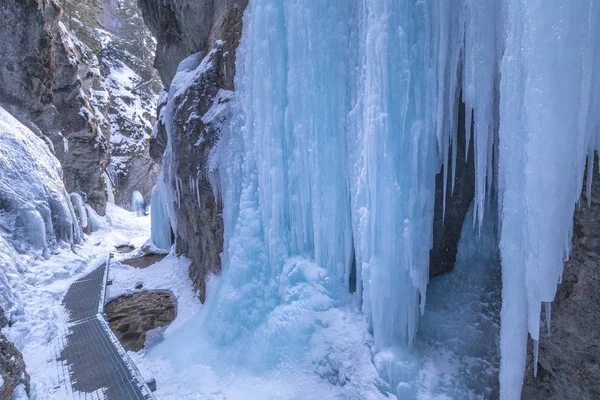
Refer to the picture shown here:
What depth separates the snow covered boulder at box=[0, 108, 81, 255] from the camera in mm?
7754

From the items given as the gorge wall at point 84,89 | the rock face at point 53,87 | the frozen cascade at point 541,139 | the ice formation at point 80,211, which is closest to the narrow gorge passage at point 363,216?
the frozen cascade at point 541,139

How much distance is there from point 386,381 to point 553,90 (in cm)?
342

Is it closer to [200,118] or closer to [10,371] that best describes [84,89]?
[200,118]

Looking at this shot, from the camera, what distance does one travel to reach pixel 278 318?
15.3 feet

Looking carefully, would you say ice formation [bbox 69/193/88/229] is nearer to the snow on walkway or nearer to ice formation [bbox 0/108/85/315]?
the snow on walkway

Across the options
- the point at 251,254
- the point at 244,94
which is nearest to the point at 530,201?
the point at 251,254

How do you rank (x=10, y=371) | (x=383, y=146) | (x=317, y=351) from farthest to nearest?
(x=317, y=351) < (x=383, y=146) < (x=10, y=371)

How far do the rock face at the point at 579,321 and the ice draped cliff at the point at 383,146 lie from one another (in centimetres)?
30

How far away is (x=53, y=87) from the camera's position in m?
14.9

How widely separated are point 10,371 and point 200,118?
5616mm

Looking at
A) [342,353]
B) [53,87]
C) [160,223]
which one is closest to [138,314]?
[342,353]

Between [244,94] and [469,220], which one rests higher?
[244,94]

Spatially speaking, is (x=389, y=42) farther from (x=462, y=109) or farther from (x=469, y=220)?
(x=469, y=220)

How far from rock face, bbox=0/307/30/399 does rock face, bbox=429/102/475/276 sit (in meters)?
5.63
